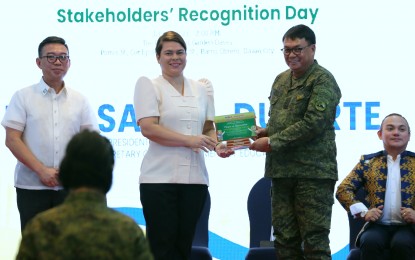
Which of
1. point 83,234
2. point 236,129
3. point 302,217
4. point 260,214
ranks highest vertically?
point 236,129

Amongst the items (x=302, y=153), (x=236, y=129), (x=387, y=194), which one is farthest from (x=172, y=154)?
(x=387, y=194)

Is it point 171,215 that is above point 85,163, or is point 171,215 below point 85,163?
below

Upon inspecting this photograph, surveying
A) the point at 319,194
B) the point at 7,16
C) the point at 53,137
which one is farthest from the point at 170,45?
the point at 7,16

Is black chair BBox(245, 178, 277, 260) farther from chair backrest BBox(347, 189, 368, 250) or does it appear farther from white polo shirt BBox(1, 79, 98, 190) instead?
white polo shirt BBox(1, 79, 98, 190)

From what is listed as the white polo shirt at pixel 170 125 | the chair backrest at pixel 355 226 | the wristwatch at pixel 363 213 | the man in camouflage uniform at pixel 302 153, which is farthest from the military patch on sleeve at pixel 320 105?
the chair backrest at pixel 355 226

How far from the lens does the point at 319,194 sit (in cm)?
379

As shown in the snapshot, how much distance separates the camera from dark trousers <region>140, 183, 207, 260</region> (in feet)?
12.2

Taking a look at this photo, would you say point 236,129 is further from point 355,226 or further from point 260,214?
point 355,226

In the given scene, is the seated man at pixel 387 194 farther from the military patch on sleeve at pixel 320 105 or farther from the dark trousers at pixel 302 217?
the military patch on sleeve at pixel 320 105

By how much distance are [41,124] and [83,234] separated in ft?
6.72

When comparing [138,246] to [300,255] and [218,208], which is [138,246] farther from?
[218,208]

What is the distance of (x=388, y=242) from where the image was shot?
4246 mm

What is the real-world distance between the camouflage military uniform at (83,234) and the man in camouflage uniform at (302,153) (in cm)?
187

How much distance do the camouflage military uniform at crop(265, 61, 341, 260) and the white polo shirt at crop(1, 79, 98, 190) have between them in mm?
1107
